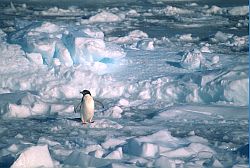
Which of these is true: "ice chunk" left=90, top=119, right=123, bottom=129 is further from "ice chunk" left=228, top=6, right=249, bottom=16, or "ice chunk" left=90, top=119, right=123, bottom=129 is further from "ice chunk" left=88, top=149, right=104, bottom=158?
"ice chunk" left=228, top=6, right=249, bottom=16

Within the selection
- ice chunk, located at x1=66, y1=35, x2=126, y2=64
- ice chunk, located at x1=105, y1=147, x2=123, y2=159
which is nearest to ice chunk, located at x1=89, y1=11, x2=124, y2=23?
ice chunk, located at x1=66, y1=35, x2=126, y2=64

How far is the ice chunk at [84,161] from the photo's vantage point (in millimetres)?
4797

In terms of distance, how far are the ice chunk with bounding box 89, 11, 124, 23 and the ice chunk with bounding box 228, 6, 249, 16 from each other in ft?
9.12

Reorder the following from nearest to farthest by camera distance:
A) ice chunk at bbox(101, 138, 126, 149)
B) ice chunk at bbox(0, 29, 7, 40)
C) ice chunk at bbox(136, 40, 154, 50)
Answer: ice chunk at bbox(101, 138, 126, 149)
ice chunk at bbox(136, 40, 154, 50)
ice chunk at bbox(0, 29, 7, 40)

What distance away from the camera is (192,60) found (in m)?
8.41

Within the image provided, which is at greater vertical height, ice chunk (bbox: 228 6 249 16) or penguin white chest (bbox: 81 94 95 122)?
ice chunk (bbox: 228 6 249 16)

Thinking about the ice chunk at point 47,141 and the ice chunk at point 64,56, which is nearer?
the ice chunk at point 47,141

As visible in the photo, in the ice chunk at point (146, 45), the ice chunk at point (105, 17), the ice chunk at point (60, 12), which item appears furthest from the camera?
the ice chunk at point (60, 12)

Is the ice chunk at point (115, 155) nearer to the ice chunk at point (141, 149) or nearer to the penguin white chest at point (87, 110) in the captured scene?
the ice chunk at point (141, 149)

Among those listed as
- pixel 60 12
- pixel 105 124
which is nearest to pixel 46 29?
pixel 60 12

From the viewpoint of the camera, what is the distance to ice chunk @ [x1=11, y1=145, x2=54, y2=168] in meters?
4.67

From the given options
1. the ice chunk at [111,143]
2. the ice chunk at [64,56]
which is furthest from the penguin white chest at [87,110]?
the ice chunk at [64,56]

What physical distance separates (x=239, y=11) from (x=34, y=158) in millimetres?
10040

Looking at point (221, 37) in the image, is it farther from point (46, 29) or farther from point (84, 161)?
point (84, 161)
